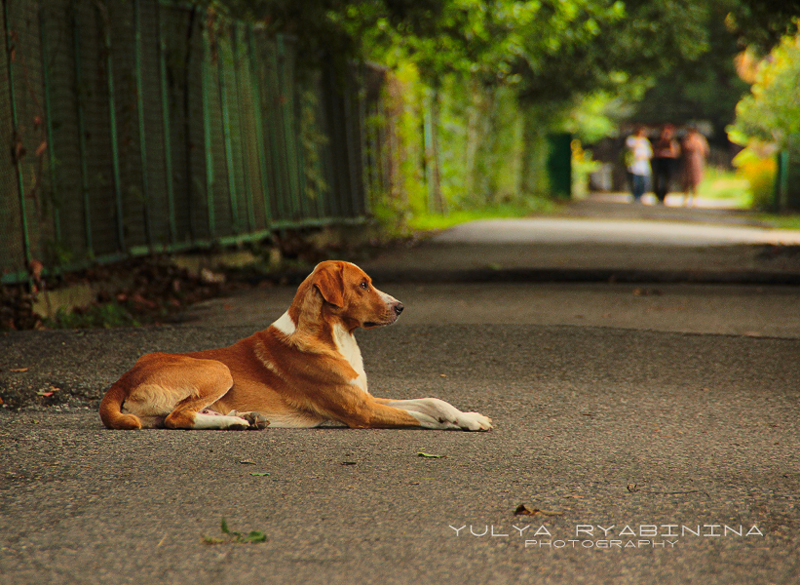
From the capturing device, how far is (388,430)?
4.59 m

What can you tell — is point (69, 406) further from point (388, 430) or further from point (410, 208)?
point (410, 208)

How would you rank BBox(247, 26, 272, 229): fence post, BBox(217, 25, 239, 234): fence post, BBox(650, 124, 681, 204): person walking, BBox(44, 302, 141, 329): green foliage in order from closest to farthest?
BBox(44, 302, 141, 329): green foliage < BBox(217, 25, 239, 234): fence post < BBox(247, 26, 272, 229): fence post < BBox(650, 124, 681, 204): person walking

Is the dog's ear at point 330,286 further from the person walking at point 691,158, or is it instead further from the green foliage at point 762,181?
the person walking at point 691,158

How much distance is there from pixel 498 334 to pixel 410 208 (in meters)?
9.30

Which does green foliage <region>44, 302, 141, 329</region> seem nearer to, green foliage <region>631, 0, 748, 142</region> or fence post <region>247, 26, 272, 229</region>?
fence post <region>247, 26, 272, 229</region>

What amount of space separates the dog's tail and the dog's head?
95cm

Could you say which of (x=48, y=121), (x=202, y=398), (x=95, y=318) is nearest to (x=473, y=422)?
(x=202, y=398)

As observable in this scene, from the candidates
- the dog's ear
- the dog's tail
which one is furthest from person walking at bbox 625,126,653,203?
the dog's tail

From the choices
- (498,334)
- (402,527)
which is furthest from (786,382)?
(402,527)

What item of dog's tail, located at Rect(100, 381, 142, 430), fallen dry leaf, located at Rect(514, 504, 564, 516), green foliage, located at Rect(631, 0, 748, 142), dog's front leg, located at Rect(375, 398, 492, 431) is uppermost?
green foliage, located at Rect(631, 0, 748, 142)

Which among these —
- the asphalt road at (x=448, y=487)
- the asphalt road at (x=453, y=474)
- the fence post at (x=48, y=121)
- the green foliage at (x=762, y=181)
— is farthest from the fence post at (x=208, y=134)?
the green foliage at (x=762, y=181)

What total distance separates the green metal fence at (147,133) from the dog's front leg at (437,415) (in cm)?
396

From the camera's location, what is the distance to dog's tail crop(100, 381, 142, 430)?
4457 millimetres

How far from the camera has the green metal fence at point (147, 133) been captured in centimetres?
721
